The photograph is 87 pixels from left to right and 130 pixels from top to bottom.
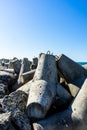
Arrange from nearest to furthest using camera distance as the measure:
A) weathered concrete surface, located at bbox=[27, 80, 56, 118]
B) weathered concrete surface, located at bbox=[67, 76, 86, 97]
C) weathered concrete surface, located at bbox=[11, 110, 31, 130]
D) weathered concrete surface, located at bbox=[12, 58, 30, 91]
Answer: weathered concrete surface, located at bbox=[11, 110, 31, 130] < weathered concrete surface, located at bbox=[27, 80, 56, 118] < weathered concrete surface, located at bbox=[67, 76, 86, 97] < weathered concrete surface, located at bbox=[12, 58, 30, 91]

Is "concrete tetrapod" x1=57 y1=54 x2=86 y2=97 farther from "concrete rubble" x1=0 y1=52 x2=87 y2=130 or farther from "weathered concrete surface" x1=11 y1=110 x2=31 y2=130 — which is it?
"weathered concrete surface" x1=11 y1=110 x2=31 y2=130

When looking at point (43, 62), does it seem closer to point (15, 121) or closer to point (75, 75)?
point (75, 75)

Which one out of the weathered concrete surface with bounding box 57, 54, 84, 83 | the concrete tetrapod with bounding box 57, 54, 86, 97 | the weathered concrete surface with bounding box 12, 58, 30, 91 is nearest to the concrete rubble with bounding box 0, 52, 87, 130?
the concrete tetrapod with bounding box 57, 54, 86, 97

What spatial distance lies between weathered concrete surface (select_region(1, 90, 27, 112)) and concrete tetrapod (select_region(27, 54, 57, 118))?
0.59ft

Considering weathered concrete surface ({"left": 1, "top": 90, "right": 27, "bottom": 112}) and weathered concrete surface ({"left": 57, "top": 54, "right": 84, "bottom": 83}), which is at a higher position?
weathered concrete surface ({"left": 57, "top": 54, "right": 84, "bottom": 83})

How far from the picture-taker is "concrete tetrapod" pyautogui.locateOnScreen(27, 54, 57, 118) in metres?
5.09

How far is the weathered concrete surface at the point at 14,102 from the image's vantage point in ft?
16.9

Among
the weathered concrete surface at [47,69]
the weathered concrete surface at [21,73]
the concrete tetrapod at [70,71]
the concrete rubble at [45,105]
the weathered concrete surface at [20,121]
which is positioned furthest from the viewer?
the weathered concrete surface at [21,73]

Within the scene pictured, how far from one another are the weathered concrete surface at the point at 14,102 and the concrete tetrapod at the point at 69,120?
60 cm

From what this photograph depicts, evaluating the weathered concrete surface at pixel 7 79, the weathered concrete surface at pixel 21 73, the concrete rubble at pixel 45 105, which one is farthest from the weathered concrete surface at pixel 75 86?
the weathered concrete surface at pixel 7 79

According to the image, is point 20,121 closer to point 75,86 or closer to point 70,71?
point 75,86

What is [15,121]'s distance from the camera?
471cm

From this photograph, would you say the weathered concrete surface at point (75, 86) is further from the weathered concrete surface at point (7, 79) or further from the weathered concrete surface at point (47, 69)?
the weathered concrete surface at point (7, 79)

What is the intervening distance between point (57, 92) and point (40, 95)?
0.83 m
